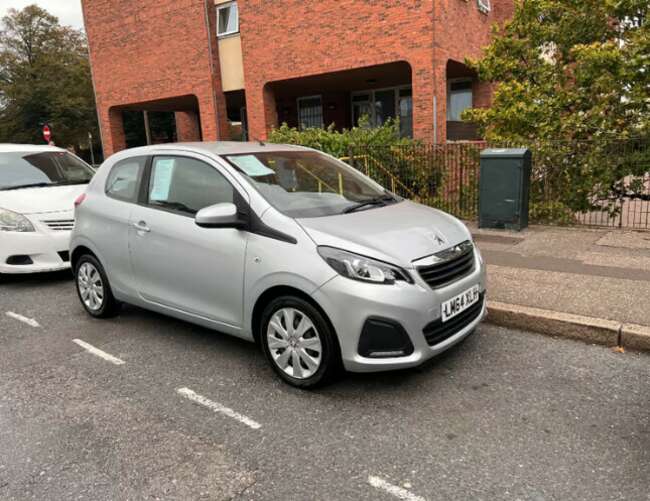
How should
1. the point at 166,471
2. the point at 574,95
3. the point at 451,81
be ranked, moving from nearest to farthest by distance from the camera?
the point at 166,471, the point at 574,95, the point at 451,81

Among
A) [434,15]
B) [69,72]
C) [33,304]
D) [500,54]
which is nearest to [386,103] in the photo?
[434,15]

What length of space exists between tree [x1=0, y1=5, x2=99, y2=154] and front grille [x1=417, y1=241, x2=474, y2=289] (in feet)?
143

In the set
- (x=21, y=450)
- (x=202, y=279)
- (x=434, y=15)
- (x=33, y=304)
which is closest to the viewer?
(x=21, y=450)

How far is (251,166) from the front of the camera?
13.7 ft

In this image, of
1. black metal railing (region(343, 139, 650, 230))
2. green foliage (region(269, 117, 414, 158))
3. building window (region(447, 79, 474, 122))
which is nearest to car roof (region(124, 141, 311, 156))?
black metal railing (region(343, 139, 650, 230))

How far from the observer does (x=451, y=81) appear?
18.2 meters

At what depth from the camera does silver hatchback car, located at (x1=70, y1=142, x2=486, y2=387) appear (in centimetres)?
333

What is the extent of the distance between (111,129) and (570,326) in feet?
70.0

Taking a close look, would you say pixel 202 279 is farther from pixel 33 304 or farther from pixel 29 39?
pixel 29 39

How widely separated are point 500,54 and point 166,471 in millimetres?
9301

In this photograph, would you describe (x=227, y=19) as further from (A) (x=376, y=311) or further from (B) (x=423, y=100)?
(A) (x=376, y=311)

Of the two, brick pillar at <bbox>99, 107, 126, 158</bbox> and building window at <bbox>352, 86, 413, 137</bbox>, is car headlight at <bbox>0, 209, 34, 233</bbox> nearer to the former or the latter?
building window at <bbox>352, 86, 413, 137</bbox>

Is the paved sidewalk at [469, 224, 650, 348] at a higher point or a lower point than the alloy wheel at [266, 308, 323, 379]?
lower

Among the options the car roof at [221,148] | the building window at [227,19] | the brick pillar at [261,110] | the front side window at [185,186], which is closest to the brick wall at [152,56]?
the building window at [227,19]
